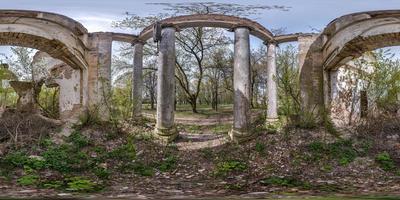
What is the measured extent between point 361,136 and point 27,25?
982 centimetres

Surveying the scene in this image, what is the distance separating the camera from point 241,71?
1341 cm

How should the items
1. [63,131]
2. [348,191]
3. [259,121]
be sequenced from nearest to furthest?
[348,191], [63,131], [259,121]

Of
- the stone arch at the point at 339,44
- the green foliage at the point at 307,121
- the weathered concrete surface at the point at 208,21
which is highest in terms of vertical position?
the weathered concrete surface at the point at 208,21

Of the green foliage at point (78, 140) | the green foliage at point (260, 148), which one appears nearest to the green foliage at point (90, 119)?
the green foliage at point (78, 140)

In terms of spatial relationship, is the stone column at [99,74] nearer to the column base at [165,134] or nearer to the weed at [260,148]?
the column base at [165,134]

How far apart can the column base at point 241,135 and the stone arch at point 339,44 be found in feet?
6.86

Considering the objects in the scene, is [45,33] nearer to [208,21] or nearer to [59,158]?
[59,158]

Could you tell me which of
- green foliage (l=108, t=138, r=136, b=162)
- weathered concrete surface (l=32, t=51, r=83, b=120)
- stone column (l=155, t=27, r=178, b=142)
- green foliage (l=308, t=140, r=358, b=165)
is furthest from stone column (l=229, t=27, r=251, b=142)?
weathered concrete surface (l=32, t=51, r=83, b=120)

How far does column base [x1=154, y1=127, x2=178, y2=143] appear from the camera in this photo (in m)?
13.1

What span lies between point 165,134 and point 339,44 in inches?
230

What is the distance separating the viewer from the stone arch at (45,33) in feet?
38.8

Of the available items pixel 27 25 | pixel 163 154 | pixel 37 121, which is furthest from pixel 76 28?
pixel 163 154

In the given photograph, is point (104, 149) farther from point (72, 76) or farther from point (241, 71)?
point (241, 71)

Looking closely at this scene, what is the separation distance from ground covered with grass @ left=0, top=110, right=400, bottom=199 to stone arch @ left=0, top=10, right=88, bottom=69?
7.62 ft
